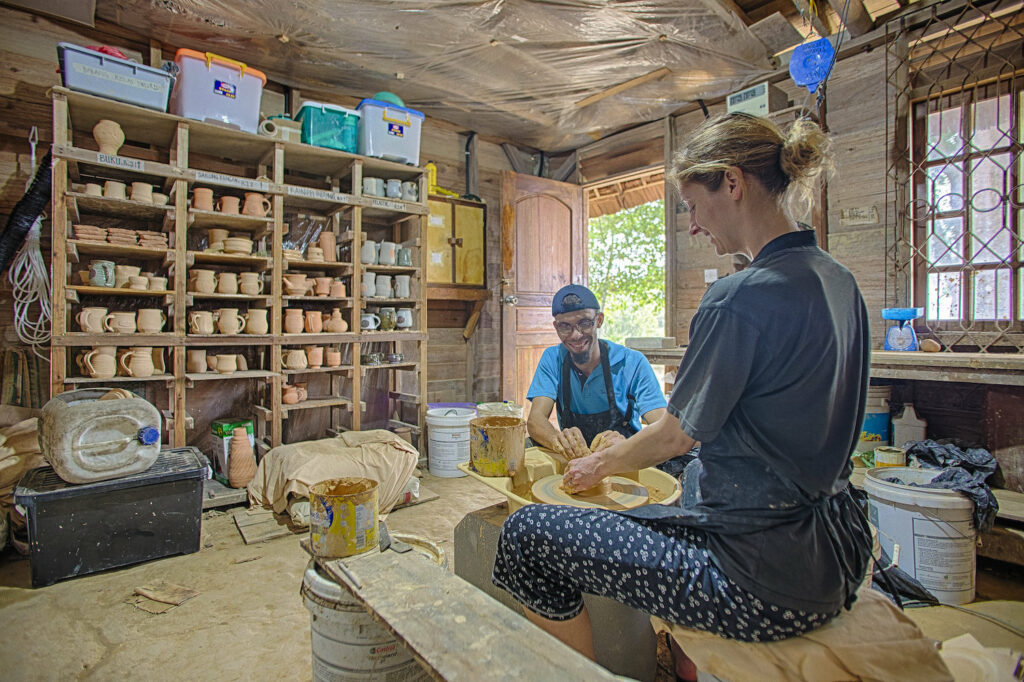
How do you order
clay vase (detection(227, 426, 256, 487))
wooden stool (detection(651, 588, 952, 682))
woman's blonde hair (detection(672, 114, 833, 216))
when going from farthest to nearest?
clay vase (detection(227, 426, 256, 487)), woman's blonde hair (detection(672, 114, 833, 216)), wooden stool (detection(651, 588, 952, 682))

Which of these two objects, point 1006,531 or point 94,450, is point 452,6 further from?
point 1006,531

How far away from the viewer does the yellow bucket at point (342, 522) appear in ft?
4.41

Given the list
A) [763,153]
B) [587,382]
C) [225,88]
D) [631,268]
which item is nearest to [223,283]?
[225,88]

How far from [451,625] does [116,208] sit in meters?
3.62

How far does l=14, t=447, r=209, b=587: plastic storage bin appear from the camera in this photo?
2.34 metres

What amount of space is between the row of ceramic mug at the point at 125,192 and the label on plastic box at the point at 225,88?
74 centimetres

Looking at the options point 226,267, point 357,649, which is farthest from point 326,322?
point 357,649

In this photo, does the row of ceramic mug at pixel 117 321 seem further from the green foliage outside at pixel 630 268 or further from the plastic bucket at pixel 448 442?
the green foliage outside at pixel 630 268

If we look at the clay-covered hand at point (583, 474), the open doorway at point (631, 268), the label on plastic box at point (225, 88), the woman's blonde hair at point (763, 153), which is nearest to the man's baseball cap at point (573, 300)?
the clay-covered hand at point (583, 474)

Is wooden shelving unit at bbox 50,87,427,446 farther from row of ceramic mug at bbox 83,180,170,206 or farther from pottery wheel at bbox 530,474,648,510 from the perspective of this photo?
pottery wheel at bbox 530,474,648,510

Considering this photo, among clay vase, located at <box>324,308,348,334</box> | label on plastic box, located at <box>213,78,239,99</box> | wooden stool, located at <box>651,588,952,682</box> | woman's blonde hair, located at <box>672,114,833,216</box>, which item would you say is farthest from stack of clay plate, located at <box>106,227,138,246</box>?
wooden stool, located at <box>651,588,952,682</box>

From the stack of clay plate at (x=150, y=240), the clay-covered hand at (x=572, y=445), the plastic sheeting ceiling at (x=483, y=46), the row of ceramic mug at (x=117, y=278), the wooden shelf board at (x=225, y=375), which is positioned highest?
the plastic sheeting ceiling at (x=483, y=46)

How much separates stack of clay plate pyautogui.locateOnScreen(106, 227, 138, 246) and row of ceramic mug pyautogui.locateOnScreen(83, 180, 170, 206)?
205 millimetres

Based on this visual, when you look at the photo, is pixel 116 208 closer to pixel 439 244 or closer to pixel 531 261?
pixel 439 244
